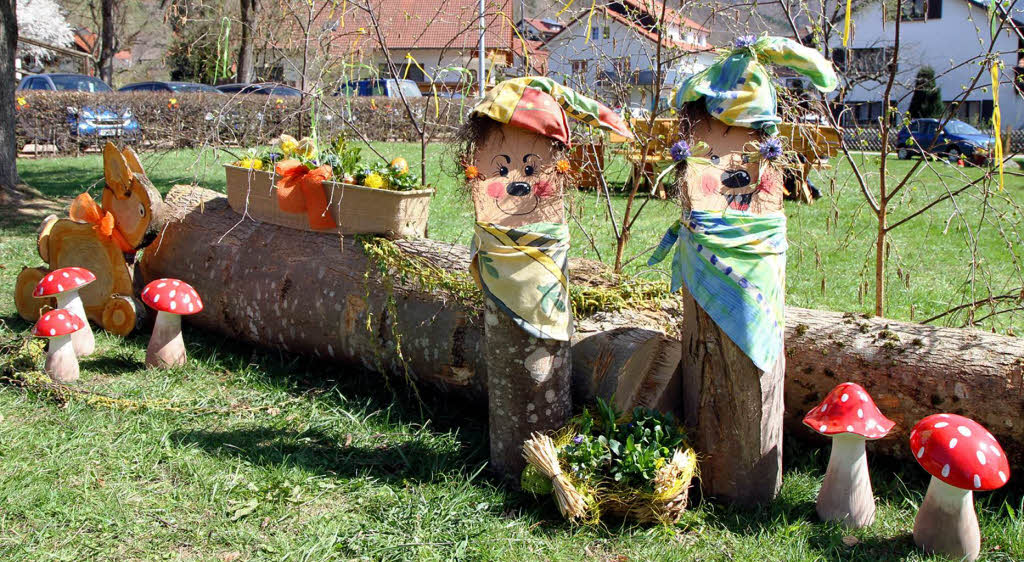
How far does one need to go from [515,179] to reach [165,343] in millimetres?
2455

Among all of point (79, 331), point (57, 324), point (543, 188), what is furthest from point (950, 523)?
point (79, 331)

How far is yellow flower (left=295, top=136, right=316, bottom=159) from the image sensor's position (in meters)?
4.31

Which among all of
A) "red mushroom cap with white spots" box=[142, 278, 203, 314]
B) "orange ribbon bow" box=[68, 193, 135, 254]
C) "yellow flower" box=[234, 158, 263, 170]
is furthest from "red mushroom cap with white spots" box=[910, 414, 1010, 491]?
"orange ribbon bow" box=[68, 193, 135, 254]

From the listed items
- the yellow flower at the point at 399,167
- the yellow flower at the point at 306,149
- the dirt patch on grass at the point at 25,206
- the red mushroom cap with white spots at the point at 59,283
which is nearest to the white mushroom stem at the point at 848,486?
the yellow flower at the point at 399,167

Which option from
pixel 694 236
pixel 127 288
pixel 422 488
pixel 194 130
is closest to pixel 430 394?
pixel 422 488

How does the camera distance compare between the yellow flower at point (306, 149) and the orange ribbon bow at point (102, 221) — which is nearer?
the yellow flower at point (306, 149)

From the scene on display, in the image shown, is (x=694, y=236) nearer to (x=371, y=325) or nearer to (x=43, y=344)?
(x=371, y=325)

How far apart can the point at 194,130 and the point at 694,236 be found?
1491cm

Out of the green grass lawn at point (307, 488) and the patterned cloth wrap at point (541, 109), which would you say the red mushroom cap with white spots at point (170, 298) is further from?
the patterned cloth wrap at point (541, 109)

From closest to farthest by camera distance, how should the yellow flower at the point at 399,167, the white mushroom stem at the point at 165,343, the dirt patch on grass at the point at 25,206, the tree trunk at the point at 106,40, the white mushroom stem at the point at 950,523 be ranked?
the white mushroom stem at the point at 950,523, the yellow flower at the point at 399,167, the white mushroom stem at the point at 165,343, the dirt patch on grass at the point at 25,206, the tree trunk at the point at 106,40

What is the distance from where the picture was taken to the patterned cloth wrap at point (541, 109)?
2.84 m

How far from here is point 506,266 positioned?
284cm

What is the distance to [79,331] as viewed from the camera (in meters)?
4.41

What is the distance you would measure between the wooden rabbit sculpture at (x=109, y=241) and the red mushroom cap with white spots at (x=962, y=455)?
4.22m
